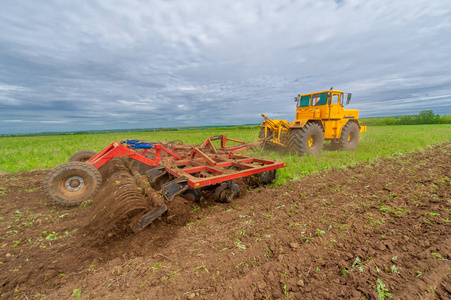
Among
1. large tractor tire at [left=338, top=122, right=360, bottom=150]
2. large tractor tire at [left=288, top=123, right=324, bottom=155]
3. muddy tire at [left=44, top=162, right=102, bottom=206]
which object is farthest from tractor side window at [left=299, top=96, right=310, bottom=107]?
muddy tire at [left=44, top=162, right=102, bottom=206]

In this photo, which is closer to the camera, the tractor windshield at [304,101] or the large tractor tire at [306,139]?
the large tractor tire at [306,139]

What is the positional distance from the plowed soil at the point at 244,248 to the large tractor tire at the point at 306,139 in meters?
3.71

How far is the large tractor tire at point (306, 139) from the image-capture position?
8.03 m

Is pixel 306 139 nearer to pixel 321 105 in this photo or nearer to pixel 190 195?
pixel 321 105

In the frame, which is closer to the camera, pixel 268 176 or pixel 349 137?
pixel 268 176

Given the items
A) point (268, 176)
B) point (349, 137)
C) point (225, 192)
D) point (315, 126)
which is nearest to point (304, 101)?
point (315, 126)

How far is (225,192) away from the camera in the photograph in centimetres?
412

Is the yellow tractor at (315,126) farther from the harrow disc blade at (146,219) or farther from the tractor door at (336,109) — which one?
the harrow disc blade at (146,219)

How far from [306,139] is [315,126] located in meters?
0.77

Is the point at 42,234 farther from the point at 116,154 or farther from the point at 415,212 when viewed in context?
the point at 415,212

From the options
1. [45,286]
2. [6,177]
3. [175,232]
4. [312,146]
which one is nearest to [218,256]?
[175,232]

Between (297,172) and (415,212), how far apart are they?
2.76 m

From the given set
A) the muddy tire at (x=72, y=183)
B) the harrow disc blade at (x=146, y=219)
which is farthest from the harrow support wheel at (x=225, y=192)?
the muddy tire at (x=72, y=183)

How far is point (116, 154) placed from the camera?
184 inches
